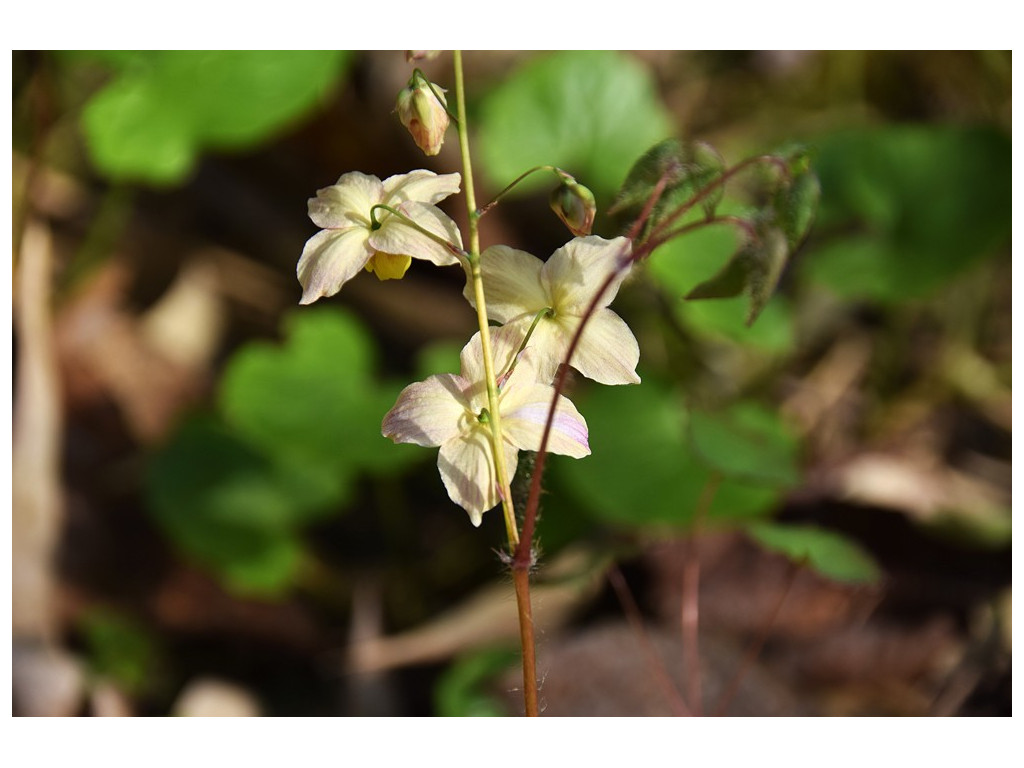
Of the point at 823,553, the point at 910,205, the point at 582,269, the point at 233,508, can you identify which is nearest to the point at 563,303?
the point at 582,269

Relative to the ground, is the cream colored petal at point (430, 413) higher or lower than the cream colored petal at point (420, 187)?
lower

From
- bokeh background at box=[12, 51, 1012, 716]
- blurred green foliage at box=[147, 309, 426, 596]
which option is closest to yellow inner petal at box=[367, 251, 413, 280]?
bokeh background at box=[12, 51, 1012, 716]

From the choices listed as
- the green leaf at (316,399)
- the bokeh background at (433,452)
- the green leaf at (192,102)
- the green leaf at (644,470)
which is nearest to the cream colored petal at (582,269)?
the bokeh background at (433,452)

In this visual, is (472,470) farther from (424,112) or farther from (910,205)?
(910,205)

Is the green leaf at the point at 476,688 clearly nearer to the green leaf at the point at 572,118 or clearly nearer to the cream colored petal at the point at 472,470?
the cream colored petal at the point at 472,470

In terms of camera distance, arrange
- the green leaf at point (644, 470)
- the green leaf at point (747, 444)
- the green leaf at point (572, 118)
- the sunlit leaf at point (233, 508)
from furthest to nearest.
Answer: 1. the green leaf at point (572, 118)
2. the sunlit leaf at point (233, 508)
3. the green leaf at point (644, 470)
4. the green leaf at point (747, 444)

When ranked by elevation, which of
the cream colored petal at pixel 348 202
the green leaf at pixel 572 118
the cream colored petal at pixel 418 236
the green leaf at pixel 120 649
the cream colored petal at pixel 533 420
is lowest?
the green leaf at pixel 120 649

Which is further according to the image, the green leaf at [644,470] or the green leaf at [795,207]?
the green leaf at [644,470]
